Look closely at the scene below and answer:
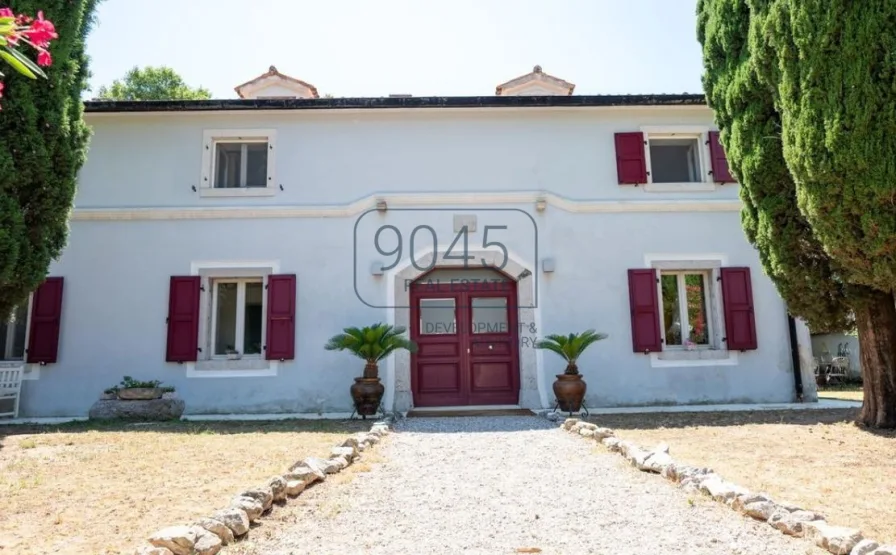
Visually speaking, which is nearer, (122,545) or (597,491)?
(122,545)

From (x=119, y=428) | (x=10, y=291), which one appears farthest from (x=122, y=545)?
(x=10, y=291)

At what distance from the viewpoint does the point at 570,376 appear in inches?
325

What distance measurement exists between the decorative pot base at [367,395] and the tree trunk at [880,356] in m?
5.78

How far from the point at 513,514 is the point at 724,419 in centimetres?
518

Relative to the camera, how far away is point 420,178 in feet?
32.5

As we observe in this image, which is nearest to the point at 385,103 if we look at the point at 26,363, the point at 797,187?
the point at 797,187

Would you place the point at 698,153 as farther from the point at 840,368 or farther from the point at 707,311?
the point at 840,368

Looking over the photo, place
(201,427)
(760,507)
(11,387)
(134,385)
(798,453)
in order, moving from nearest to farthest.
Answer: (760,507)
(798,453)
(201,427)
(134,385)
(11,387)

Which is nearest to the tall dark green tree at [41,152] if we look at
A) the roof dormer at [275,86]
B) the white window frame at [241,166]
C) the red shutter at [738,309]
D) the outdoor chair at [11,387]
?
the outdoor chair at [11,387]

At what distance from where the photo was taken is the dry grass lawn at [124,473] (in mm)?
3115

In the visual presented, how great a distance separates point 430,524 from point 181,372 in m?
7.14

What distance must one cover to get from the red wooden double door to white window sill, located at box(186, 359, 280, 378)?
2.24 metres

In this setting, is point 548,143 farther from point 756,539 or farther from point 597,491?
point 756,539

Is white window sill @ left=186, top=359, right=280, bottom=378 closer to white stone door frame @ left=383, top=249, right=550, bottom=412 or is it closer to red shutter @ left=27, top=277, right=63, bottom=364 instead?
white stone door frame @ left=383, top=249, right=550, bottom=412
